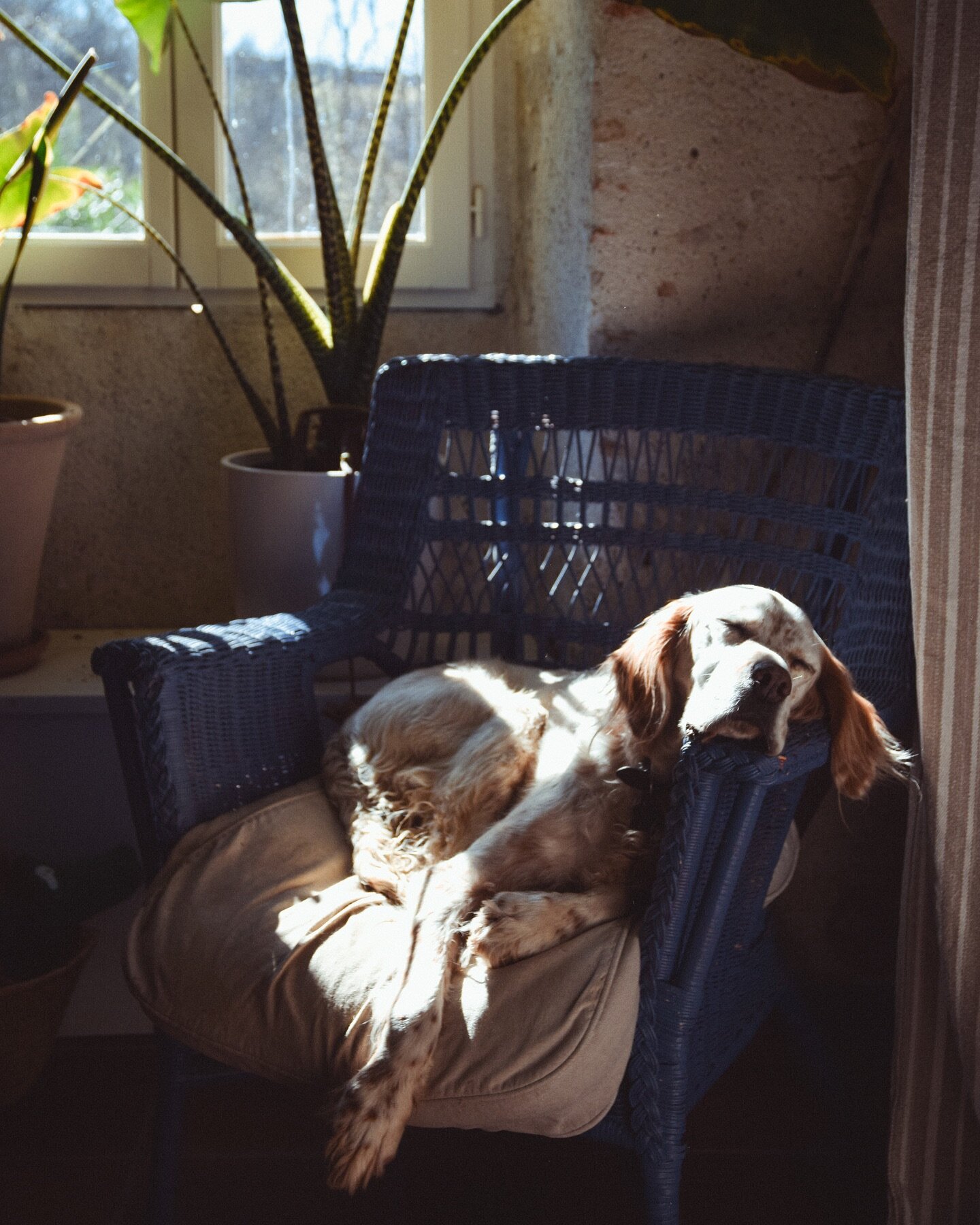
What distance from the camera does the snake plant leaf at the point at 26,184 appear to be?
222cm

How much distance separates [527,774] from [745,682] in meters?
0.47

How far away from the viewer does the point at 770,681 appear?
125 centimetres

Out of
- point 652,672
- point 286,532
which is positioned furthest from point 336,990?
point 286,532

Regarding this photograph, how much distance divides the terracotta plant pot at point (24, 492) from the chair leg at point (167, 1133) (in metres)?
1.10

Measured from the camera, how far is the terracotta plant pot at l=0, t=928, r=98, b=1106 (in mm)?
1907

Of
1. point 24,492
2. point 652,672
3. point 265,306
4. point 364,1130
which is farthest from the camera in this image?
point 265,306

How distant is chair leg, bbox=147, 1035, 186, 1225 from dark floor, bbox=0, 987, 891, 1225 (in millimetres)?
218

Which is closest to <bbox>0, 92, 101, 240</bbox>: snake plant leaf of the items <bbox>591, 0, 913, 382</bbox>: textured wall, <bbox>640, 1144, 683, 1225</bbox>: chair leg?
<bbox>591, 0, 913, 382</bbox>: textured wall

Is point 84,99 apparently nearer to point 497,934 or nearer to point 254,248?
point 254,248

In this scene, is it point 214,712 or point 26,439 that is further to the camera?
point 26,439

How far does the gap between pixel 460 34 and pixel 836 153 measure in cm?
100

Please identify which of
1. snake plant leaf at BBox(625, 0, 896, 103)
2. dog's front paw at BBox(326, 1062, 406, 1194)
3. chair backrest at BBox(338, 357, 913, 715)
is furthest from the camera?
chair backrest at BBox(338, 357, 913, 715)

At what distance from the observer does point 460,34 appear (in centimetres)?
261

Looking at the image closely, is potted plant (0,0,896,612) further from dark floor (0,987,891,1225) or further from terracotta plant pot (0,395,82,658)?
dark floor (0,987,891,1225)
